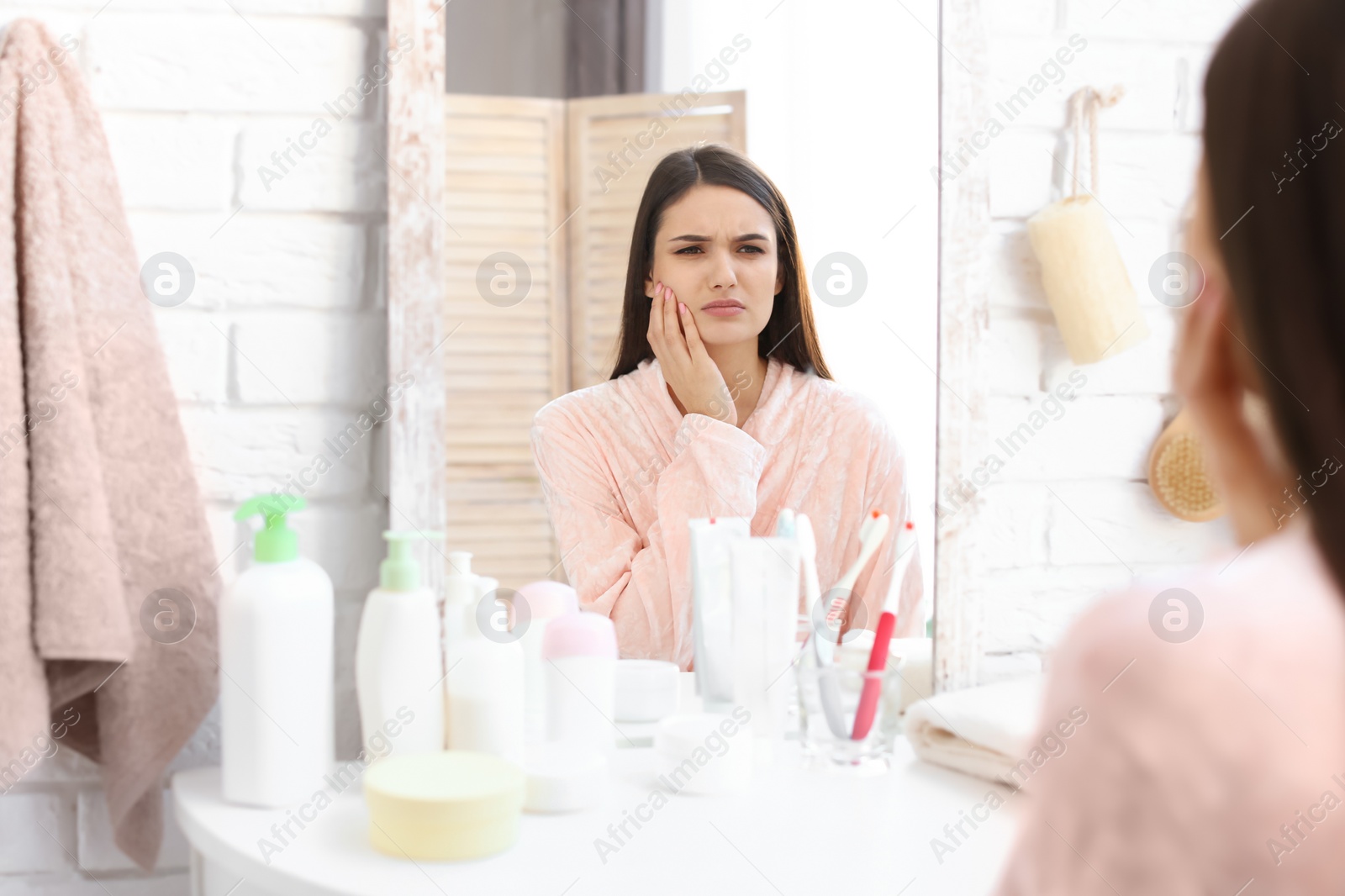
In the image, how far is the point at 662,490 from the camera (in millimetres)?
823

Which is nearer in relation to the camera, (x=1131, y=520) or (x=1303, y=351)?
(x=1303, y=351)

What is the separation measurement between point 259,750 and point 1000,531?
610 millimetres

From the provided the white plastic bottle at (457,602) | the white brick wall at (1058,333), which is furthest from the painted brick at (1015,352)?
the white plastic bottle at (457,602)

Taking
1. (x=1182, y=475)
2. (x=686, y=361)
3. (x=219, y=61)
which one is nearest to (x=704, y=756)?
(x=686, y=361)

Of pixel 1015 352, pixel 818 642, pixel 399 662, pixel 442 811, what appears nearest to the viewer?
pixel 442 811

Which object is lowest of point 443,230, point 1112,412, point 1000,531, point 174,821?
point 174,821

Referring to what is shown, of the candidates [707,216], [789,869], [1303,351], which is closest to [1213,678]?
[1303,351]

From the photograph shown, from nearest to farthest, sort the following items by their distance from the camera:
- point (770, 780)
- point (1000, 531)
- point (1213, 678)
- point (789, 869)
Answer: point (1213, 678) < point (789, 869) < point (770, 780) < point (1000, 531)

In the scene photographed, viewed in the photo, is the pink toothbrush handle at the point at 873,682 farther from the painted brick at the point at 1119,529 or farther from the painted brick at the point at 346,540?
the painted brick at the point at 346,540

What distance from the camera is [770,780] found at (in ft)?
2.42

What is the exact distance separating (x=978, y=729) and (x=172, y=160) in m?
0.72

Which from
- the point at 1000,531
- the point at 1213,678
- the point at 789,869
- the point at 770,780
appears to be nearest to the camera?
A: the point at 1213,678

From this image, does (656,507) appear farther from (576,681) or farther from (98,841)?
(98,841)

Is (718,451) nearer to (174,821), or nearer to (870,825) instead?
(870,825)
